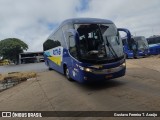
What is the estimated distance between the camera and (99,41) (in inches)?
420

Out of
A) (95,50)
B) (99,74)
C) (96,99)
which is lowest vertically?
(96,99)

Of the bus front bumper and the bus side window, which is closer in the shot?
the bus front bumper

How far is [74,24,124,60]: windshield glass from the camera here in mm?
10250

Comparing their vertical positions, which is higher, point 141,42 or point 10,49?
point 141,42

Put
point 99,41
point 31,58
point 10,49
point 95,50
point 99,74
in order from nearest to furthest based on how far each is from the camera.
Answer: point 99,74 → point 95,50 → point 99,41 → point 31,58 → point 10,49

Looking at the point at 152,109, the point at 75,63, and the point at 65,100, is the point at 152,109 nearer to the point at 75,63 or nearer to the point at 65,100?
the point at 65,100

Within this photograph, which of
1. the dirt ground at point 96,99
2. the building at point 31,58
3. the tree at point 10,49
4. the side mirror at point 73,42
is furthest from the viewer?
the tree at point 10,49

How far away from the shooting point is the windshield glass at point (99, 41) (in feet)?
33.6

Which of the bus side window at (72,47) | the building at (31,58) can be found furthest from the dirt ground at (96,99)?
the building at (31,58)

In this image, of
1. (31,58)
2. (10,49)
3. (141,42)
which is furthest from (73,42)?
(10,49)

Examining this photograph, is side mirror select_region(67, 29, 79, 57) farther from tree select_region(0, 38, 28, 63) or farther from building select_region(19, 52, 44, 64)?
tree select_region(0, 38, 28, 63)

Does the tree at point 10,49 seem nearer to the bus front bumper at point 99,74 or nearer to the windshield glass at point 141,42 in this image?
the windshield glass at point 141,42

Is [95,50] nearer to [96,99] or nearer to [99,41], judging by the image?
[99,41]

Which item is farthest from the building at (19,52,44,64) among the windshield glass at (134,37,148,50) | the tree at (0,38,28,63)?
the windshield glass at (134,37,148,50)
